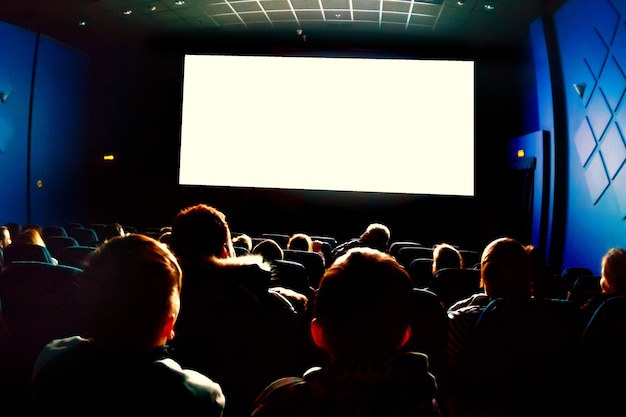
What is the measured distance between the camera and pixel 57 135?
12469 millimetres

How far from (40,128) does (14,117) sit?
2.36 feet

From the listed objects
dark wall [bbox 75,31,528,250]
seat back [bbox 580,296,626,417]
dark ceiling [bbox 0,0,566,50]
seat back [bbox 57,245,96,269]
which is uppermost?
dark ceiling [bbox 0,0,566,50]

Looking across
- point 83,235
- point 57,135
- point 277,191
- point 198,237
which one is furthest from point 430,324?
point 57,135

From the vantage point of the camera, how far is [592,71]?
808 centimetres

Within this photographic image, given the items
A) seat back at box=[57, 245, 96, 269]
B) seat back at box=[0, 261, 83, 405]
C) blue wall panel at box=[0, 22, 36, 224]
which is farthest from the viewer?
blue wall panel at box=[0, 22, 36, 224]

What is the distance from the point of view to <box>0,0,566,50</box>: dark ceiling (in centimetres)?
972

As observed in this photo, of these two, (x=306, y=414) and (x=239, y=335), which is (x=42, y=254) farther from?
(x=306, y=414)

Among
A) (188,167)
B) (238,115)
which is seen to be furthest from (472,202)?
(188,167)

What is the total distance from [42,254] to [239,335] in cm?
230

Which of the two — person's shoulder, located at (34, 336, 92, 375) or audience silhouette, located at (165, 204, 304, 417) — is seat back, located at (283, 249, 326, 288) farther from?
person's shoulder, located at (34, 336, 92, 375)

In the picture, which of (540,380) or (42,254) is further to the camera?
(42,254)

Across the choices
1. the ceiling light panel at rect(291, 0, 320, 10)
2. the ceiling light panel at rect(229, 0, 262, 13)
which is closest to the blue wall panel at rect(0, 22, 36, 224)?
the ceiling light panel at rect(229, 0, 262, 13)

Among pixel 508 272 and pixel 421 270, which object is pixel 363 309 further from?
pixel 421 270

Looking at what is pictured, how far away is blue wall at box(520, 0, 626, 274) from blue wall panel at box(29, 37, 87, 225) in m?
11.0
